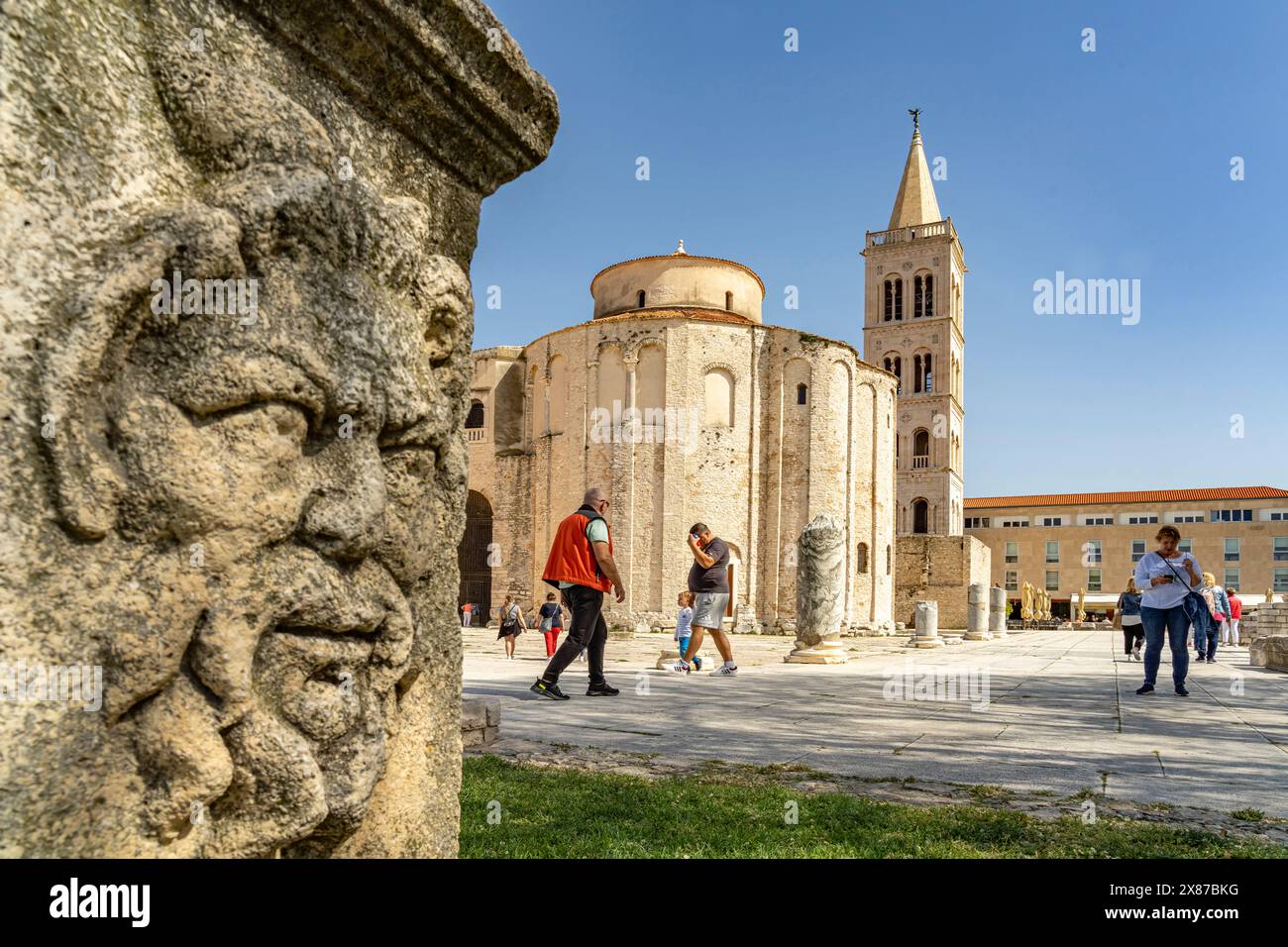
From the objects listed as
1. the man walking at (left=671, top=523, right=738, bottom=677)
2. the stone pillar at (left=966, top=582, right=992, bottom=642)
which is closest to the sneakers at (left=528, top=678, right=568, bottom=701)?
the man walking at (left=671, top=523, right=738, bottom=677)

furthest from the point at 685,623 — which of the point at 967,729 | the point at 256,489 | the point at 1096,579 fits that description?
the point at 1096,579

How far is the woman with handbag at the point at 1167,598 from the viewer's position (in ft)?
26.5

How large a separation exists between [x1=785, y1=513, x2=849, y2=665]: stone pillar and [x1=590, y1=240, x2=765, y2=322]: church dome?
71.1 ft

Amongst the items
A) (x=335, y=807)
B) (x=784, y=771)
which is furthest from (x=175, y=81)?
(x=784, y=771)

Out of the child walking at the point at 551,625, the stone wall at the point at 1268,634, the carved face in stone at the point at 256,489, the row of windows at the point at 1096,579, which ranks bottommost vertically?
the row of windows at the point at 1096,579

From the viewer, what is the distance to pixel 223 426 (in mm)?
1559

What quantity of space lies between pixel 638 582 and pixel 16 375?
94.3ft

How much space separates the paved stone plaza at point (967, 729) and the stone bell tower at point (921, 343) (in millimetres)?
42333

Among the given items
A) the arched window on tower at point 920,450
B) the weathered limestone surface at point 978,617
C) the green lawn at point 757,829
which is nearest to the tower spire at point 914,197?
the arched window on tower at point 920,450

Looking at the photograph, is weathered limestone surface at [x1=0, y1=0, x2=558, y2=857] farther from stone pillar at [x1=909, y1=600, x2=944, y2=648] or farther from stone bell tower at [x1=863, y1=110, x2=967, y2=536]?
stone bell tower at [x1=863, y1=110, x2=967, y2=536]

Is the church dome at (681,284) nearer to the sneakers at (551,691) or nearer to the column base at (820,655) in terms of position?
the column base at (820,655)

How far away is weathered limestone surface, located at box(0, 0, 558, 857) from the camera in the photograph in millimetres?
1357

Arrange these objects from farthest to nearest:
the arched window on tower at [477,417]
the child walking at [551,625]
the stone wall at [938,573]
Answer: the stone wall at [938,573]
the arched window on tower at [477,417]
the child walking at [551,625]
